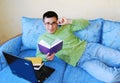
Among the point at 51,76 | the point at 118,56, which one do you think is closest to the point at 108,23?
the point at 118,56

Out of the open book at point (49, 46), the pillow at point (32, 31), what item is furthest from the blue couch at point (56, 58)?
the open book at point (49, 46)

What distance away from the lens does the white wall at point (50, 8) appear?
8.05ft

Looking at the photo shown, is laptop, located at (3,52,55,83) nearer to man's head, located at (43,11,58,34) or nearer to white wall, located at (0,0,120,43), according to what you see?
man's head, located at (43,11,58,34)

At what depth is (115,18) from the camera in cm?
247

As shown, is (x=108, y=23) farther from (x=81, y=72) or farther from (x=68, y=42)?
(x=81, y=72)

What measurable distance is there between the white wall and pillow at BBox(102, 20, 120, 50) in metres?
0.32

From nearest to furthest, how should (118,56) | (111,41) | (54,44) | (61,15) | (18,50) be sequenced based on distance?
(54,44), (118,56), (111,41), (18,50), (61,15)

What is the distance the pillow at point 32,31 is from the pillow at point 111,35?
0.69m

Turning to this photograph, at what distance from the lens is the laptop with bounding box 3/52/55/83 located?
165 centimetres

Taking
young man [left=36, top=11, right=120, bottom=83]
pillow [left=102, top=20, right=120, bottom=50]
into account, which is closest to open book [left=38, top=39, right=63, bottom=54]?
young man [left=36, top=11, right=120, bottom=83]

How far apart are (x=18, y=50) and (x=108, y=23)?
107 centimetres

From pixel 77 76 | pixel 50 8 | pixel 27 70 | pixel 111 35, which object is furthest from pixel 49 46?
pixel 50 8

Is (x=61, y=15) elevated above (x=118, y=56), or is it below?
above

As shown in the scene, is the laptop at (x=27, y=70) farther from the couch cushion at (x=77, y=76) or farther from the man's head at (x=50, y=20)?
the man's head at (x=50, y=20)
